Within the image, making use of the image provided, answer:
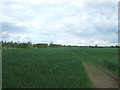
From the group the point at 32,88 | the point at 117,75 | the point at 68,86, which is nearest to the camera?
the point at 32,88

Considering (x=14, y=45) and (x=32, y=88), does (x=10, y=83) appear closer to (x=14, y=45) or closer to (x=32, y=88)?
(x=32, y=88)

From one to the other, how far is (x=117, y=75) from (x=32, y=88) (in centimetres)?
440

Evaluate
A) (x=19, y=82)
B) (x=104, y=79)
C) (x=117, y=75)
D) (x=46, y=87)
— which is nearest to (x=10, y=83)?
(x=19, y=82)

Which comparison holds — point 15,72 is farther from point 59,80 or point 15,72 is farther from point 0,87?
point 59,80

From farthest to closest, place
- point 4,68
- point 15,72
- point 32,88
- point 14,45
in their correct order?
point 14,45 → point 4,68 → point 15,72 → point 32,88

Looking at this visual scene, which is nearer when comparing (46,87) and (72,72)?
(46,87)

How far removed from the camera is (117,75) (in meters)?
7.23

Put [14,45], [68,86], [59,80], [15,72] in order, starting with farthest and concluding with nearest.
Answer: [14,45] < [15,72] < [59,80] < [68,86]

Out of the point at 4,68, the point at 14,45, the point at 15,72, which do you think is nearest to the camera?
the point at 15,72

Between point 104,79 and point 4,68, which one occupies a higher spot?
point 4,68

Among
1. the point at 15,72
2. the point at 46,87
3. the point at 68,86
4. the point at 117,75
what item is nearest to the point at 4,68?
the point at 15,72

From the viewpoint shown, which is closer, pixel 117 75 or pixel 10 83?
pixel 10 83

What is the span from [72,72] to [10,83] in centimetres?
254

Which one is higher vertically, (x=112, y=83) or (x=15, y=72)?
(x=15, y=72)
